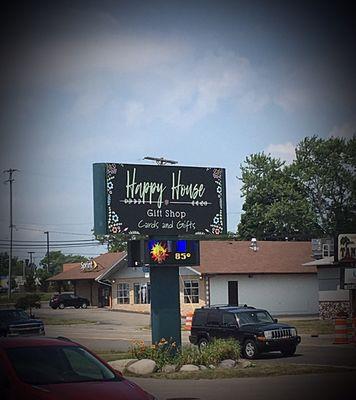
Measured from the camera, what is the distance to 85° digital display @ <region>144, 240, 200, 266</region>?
21609 mm

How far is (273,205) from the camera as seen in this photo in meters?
80.0

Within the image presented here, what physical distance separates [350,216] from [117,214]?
2341 inches

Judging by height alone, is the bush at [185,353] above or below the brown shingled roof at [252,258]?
below

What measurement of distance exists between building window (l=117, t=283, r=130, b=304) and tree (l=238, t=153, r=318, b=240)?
2253 centimetres

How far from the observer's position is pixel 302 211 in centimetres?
7831

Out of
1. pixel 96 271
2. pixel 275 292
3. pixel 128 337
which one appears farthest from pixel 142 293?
pixel 128 337

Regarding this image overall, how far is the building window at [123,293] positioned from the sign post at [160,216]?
130ft

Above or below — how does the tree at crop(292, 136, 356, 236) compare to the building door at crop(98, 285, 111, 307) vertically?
above

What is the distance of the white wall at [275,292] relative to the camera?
173ft

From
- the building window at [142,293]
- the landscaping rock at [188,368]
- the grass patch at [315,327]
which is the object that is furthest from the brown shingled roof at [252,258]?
the landscaping rock at [188,368]

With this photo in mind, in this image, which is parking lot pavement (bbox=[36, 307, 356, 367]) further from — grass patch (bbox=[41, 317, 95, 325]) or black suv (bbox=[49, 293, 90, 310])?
black suv (bbox=[49, 293, 90, 310])

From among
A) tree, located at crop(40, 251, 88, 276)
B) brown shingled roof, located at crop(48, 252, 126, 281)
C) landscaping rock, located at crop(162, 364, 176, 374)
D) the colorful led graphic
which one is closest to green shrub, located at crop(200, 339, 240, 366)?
landscaping rock, located at crop(162, 364, 176, 374)

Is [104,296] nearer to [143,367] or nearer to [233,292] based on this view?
[233,292]

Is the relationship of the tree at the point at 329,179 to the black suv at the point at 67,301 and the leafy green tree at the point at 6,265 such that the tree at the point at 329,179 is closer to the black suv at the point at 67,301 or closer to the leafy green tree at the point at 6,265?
the black suv at the point at 67,301
